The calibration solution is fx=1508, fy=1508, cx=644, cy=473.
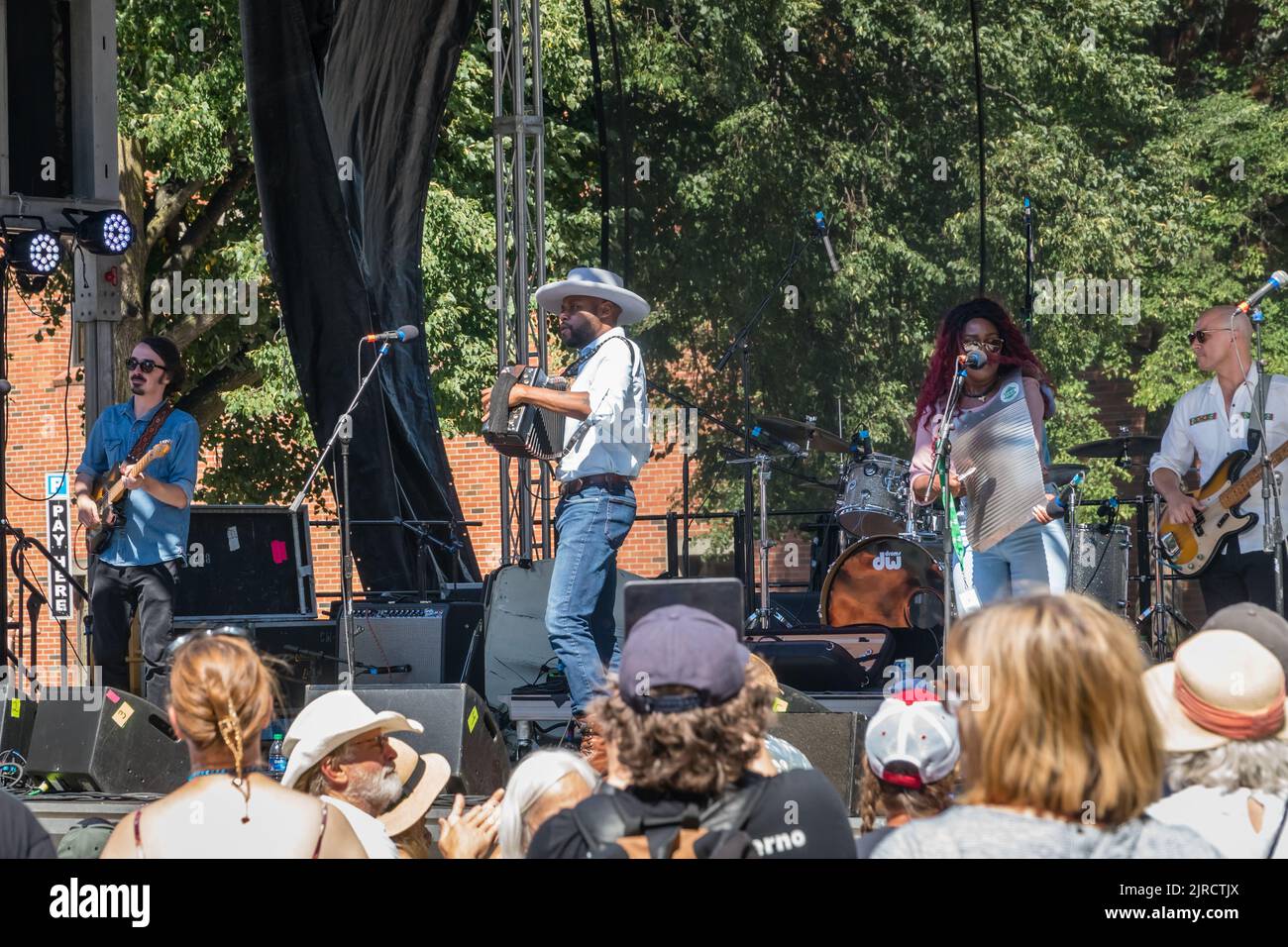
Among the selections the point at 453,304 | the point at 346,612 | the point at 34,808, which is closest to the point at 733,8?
the point at 453,304

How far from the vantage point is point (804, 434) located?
8875mm

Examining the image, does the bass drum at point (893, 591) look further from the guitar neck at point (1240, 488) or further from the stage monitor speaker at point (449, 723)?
the stage monitor speaker at point (449, 723)

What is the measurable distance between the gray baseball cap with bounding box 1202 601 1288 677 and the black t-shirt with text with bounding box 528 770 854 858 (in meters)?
1.15

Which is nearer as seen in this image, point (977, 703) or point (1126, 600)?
point (977, 703)

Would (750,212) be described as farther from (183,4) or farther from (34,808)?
(34,808)

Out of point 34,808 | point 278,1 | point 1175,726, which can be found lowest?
point 34,808

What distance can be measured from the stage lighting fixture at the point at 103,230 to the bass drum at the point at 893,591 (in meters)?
4.07

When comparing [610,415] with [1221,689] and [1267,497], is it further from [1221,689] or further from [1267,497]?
[1221,689]

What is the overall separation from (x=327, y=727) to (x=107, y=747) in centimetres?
261

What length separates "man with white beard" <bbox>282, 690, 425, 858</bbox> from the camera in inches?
140

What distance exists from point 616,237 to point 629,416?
4629mm

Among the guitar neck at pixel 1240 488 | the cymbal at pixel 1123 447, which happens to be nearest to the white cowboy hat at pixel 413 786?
the guitar neck at pixel 1240 488

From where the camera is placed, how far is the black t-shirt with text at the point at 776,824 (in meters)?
2.38

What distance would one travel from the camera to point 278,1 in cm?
795
